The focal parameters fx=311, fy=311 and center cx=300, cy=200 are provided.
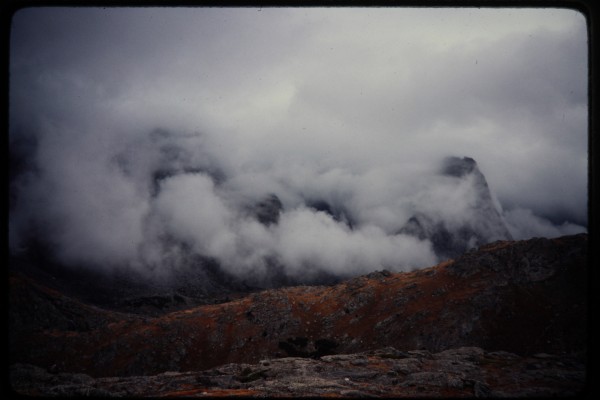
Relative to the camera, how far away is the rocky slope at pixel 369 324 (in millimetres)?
31406

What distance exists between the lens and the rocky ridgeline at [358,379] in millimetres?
10914

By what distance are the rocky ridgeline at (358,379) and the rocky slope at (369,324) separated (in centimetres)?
39

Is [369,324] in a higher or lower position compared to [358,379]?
lower

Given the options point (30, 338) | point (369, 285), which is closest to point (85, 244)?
point (30, 338)

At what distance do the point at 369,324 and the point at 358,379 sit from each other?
33738 millimetres

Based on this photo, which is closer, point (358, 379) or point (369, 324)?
point (358, 379)

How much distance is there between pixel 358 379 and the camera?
14.9m

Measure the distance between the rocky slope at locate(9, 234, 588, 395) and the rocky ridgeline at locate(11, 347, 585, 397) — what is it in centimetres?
39

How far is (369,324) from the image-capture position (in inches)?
1822

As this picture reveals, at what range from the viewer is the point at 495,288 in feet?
129

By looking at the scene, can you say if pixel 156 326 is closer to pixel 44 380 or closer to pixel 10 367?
pixel 44 380

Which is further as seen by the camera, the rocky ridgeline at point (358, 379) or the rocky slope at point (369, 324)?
the rocky slope at point (369, 324)

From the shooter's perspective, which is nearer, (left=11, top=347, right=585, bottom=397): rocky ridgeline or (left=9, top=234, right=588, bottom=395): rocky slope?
(left=11, top=347, right=585, bottom=397): rocky ridgeline

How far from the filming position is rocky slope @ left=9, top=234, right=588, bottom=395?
31406 millimetres
